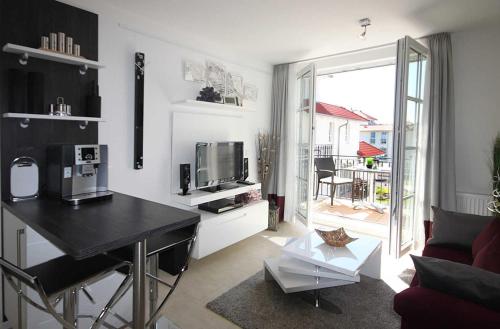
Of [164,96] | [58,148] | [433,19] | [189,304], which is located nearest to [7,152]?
[58,148]

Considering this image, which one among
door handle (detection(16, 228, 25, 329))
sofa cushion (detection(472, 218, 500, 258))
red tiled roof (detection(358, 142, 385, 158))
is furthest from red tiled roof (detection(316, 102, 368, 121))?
door handle (detection(16, 228, 25, 329))

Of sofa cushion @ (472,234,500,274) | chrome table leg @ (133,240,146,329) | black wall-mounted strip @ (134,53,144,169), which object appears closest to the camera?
chrome table leg @ (133,240,146,329)

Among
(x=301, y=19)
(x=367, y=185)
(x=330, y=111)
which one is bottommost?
(x=367, y=185)

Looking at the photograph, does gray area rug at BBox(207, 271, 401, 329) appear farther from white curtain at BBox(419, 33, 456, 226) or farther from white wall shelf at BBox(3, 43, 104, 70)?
white wall shelf at BBox(3, 43, 104, 70)

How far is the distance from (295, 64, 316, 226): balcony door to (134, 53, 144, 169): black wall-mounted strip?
6.97ft

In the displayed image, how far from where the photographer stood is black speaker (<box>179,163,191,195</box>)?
3.19 m

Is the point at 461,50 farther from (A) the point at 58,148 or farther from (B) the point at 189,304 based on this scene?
(A) the point at 58,148

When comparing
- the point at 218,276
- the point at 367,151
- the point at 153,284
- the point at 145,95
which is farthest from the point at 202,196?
the point at 367,151

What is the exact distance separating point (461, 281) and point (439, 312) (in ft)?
0.55

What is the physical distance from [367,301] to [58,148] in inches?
99.5

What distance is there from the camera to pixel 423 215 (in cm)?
336

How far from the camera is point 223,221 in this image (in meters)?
3.26

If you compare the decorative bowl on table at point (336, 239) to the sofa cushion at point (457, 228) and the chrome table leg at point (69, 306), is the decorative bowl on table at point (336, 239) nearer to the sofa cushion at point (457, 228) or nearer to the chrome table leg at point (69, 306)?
the sofa cushion at point (457, 228)

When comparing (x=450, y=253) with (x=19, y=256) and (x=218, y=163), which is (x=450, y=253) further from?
(x=19, y=256)
